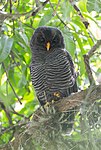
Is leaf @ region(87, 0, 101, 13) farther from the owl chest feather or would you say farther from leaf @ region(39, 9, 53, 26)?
the owl chest feather

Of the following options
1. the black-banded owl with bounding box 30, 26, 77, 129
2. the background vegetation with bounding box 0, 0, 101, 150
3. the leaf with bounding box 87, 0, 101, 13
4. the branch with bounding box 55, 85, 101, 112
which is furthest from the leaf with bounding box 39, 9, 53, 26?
the branch with bounding box 55, 85, 101, 112

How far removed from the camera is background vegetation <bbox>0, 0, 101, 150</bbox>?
8.64 ft

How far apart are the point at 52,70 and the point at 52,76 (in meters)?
0.04

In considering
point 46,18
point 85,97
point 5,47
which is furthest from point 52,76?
point 85,97

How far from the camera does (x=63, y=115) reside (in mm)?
2689

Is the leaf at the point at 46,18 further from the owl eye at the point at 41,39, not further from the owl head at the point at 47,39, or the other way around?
the owl eye at the point at 41,39

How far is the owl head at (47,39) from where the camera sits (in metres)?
3.26

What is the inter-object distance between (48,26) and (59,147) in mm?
910

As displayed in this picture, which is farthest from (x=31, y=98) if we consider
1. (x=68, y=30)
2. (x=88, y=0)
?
(x=88, y=0)

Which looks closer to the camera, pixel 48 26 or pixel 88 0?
pixel 88 0

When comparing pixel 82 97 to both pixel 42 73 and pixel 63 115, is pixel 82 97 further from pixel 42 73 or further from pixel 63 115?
pixel 42 73

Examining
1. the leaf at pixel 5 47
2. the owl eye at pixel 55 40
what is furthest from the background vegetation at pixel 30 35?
the owl eye at pixel 55 40

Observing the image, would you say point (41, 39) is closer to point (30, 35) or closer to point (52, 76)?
point (30, 35)

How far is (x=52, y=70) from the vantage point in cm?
320
